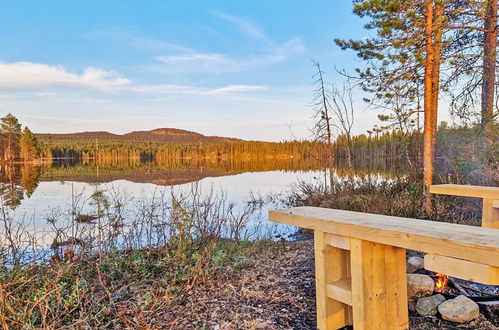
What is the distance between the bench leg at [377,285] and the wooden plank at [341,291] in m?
0.10

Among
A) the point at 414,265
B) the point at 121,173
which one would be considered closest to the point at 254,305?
the point at 414,265

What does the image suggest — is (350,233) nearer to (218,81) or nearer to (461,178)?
(461,178)

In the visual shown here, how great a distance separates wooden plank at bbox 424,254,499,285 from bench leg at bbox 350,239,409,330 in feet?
1.48

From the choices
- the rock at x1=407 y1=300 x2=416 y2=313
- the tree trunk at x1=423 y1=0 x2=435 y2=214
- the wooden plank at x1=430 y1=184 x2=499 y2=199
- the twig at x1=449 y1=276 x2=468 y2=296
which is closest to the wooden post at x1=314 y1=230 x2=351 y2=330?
the rock at x1=407 y1=300 x2=416 y2=313

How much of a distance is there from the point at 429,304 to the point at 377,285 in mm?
1011

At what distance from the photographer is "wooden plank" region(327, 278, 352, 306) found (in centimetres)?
240

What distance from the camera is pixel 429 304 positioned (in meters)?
2.92

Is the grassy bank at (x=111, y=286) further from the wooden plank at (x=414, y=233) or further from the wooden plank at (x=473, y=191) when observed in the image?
the wooden plank at (x=473, y=191)

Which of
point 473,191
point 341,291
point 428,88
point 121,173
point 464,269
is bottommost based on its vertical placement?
point 121,173

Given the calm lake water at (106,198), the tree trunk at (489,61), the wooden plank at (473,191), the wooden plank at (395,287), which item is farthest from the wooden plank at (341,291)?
the tree trunk at (489,61)

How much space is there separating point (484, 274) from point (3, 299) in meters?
3.25

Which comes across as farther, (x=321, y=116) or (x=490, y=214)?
(x=321, y=116)

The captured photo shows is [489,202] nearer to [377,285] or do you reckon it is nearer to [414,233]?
[377,285]

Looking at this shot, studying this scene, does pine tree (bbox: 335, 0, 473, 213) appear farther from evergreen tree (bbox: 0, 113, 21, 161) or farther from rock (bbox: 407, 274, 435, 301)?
evergreen tree (bbox: 0, 113, 21, 161)
